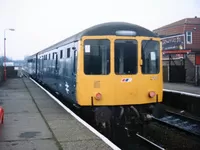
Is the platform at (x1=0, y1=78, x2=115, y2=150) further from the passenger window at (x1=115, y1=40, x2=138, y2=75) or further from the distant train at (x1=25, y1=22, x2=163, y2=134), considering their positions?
the passenger window at (x1=115, y1=40, x2=138, y2=75)

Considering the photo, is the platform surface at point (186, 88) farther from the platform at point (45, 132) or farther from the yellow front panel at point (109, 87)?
the platform at point (45, 132)

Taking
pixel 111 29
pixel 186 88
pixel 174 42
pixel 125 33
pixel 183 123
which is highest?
pixel 174 42

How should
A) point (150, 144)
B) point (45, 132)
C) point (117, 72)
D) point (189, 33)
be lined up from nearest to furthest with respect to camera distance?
point (45, 132)
point (150, 144)
point (117, 72)
point (189, 33)

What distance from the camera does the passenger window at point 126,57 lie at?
873cm

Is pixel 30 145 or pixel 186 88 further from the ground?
pixel 186 88

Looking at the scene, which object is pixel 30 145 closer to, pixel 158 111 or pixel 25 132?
pixel 25 132

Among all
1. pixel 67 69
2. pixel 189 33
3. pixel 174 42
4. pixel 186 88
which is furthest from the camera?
pixel 174 42

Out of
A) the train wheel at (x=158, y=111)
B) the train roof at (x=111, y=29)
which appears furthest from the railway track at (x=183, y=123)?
the train roof at (x=111, y=29)

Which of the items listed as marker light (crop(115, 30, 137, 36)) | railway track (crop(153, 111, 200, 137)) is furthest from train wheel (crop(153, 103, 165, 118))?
marker light (crop(115, 30, 137, 36))

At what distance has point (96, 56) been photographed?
867 centimetres

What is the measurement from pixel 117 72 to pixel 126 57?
504 mm

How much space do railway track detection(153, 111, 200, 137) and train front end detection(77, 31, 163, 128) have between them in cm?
246

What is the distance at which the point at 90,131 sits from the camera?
782cm

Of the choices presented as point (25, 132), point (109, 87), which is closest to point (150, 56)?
point (109, 87)
